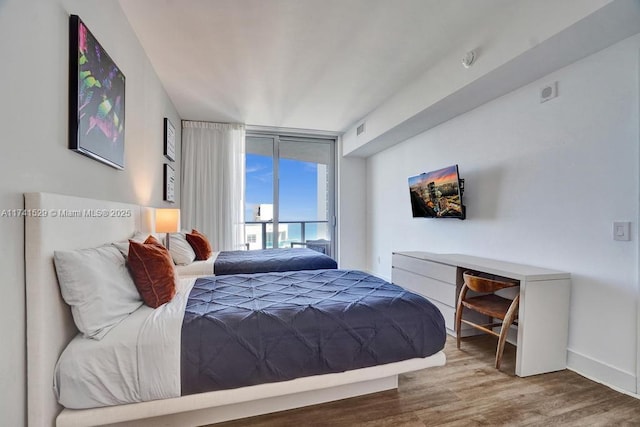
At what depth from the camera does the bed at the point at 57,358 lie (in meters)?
1.17

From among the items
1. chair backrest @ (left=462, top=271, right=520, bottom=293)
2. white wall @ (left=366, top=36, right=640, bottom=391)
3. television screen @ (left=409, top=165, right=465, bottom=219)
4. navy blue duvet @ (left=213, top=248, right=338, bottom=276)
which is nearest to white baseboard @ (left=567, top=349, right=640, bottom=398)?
white wall @ (left=366, top=36, right=640, bottom=391)

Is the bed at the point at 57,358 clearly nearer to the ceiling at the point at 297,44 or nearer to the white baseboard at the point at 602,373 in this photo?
the white baseboard at the point at 602,373

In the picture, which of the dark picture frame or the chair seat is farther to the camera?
the chair seat

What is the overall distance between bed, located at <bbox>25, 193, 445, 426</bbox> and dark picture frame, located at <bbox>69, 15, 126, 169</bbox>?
0.37 m

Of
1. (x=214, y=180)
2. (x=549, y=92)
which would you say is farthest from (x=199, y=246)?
(x=549, y=92)

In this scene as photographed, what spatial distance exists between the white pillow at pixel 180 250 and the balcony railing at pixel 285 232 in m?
2.15

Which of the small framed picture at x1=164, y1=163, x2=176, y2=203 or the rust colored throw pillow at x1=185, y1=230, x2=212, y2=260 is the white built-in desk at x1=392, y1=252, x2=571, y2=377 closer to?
the rust colored throw pillow at x1=185, y1=230, x2=212, y2=260

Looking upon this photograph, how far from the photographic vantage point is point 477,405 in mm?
1753

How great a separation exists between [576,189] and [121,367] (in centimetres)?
311

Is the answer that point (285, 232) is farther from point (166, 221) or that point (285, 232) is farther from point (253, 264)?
point (166, 221)

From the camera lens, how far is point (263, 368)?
1.42 m

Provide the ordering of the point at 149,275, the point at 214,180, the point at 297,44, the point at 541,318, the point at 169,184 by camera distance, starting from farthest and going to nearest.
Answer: the point at 214,180, the point at 169,184, the point at 297,44, the point at 541,318, the point at 149,275

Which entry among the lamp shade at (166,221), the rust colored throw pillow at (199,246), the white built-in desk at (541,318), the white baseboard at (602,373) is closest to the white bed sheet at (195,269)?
the rust colored throw pillow at (199,246)

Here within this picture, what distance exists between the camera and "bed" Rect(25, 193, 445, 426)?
117 cm
